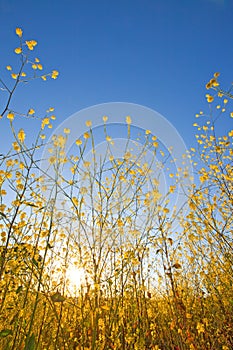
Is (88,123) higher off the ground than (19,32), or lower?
lower

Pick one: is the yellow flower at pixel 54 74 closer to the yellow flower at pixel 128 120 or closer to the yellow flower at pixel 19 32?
the yellow flower at pixel 19 32

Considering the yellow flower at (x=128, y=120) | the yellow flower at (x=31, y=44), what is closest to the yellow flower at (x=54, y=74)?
the yellow flower at (x=31, y=44)

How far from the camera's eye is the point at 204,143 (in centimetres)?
400

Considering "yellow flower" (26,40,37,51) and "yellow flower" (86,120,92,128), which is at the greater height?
"yellow flower" (26,40,37,51)

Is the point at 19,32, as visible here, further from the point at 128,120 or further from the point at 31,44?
the point at 128,120

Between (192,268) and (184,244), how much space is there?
1.21 feet

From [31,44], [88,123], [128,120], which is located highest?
[31,44]

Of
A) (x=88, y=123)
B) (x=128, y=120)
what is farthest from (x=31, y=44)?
(x=128, y=120)

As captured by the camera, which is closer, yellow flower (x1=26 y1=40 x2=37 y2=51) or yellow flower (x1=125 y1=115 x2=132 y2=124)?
yellow flower (x1=26 y1=40 x2=37 y2=51)

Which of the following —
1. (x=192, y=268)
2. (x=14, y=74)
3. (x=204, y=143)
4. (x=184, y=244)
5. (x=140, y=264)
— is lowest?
(x=140, y=264)

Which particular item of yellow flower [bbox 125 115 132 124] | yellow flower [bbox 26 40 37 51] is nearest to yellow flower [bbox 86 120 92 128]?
yellow flower [bbox 125 115 132 124]

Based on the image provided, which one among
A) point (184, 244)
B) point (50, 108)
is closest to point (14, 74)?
point (50, 108)

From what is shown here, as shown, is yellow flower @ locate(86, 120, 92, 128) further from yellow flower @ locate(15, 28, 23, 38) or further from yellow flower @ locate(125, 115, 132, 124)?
yellow flower @ locate(15, 28, 23, 38)

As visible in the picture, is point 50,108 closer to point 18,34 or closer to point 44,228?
point 18,34
